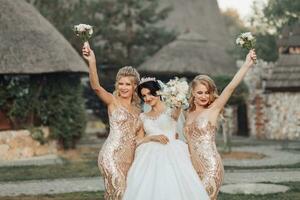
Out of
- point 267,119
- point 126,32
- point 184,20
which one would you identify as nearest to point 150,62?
point 126,32

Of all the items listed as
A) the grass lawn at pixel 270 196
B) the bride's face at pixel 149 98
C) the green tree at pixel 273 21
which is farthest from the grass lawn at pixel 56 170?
the green tree at pixel 273 21

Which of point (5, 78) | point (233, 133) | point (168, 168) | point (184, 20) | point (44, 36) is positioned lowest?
point (233, 133)

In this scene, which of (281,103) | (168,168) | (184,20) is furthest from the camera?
(184,20)

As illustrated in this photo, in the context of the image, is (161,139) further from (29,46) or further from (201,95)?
(29,46)

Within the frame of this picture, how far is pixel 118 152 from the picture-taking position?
614 cm

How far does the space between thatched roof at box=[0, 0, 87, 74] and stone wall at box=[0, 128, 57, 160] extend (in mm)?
1828

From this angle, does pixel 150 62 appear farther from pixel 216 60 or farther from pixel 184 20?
pixel 184 20

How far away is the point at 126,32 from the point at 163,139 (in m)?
22.0

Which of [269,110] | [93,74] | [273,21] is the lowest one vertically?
[269,110]

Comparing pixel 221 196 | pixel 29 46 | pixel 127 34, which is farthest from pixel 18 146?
pixel 127 34

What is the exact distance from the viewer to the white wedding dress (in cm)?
569

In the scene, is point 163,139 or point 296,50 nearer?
point 163,139

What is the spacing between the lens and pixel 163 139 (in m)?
5.98

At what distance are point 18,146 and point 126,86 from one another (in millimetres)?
11446
